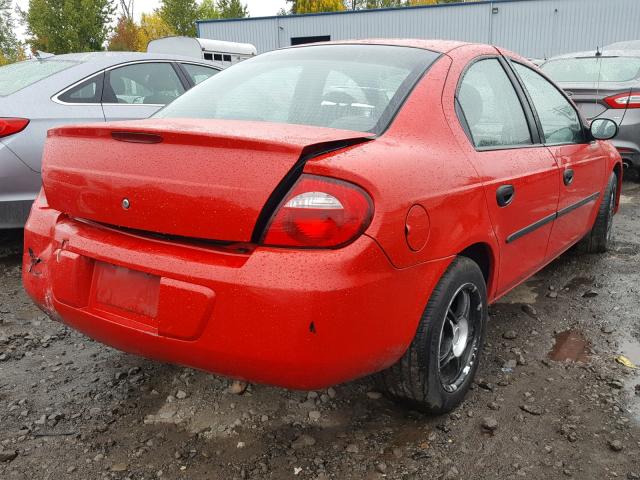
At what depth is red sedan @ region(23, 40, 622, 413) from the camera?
1.63m

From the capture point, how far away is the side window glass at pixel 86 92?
4.16 meters

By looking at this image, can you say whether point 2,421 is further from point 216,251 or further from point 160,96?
point 160,96

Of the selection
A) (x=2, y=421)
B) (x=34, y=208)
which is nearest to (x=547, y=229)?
(x=34, y=208)

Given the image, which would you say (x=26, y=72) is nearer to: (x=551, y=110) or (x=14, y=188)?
(x=14, y=188)

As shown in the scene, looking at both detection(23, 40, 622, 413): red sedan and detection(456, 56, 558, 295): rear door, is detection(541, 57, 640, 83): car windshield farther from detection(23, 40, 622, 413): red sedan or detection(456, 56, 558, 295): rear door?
detection(23, 40, 622, 413): red sedan

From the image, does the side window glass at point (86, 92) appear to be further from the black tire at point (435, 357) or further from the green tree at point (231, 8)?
the green tree at point (231, 8)

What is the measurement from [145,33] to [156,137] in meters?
44.9

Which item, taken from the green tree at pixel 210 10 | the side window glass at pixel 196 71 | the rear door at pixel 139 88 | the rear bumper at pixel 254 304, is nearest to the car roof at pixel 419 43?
the rear bumper at pixel 254 304

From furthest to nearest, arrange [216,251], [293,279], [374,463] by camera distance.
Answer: [374,463]
[216,251]
[293,279]

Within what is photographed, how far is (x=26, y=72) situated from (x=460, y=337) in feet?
13.1

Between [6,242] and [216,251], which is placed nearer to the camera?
[216,251]

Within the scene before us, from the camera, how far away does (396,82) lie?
2.18 m

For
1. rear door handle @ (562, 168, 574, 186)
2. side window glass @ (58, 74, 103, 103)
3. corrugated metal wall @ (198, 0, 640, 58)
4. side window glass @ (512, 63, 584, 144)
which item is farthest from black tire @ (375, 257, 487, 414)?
corrugated metal wall @ (198, 0, 640, 58)

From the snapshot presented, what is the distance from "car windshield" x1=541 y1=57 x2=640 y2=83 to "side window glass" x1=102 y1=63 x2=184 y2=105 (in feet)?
15.1
